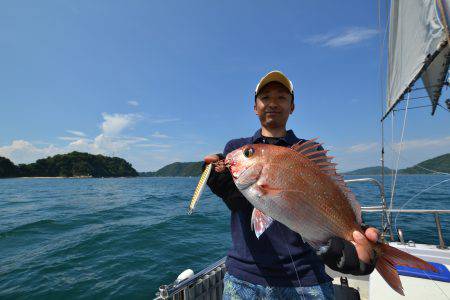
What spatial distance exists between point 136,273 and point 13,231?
10053 millimetres

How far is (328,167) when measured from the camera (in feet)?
6.63

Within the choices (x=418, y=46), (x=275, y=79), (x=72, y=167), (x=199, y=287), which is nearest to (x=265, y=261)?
(x=275, y=79)

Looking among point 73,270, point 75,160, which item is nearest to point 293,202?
point 73,270

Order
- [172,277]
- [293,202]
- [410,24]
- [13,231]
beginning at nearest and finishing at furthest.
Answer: [293,202]
[410,24]
[172,277]
[13,231]

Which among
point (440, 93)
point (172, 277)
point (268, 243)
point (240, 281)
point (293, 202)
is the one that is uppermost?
point (440, 93)

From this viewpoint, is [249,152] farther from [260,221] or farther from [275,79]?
[275,79]

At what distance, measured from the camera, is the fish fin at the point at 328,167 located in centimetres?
193

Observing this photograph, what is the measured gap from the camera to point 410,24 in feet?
22.4

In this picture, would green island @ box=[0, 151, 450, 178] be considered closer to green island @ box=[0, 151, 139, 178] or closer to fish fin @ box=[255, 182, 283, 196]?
green island @ box=[0, 151, 139, 178]

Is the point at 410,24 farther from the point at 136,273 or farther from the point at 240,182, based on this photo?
the point at 136,273

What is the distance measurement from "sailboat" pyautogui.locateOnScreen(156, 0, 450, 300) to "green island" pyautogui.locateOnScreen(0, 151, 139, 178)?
5550 inches

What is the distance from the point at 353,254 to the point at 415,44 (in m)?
6.72

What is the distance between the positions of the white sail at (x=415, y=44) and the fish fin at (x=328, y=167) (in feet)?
14.2

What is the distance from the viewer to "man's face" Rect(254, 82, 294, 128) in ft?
8.67
